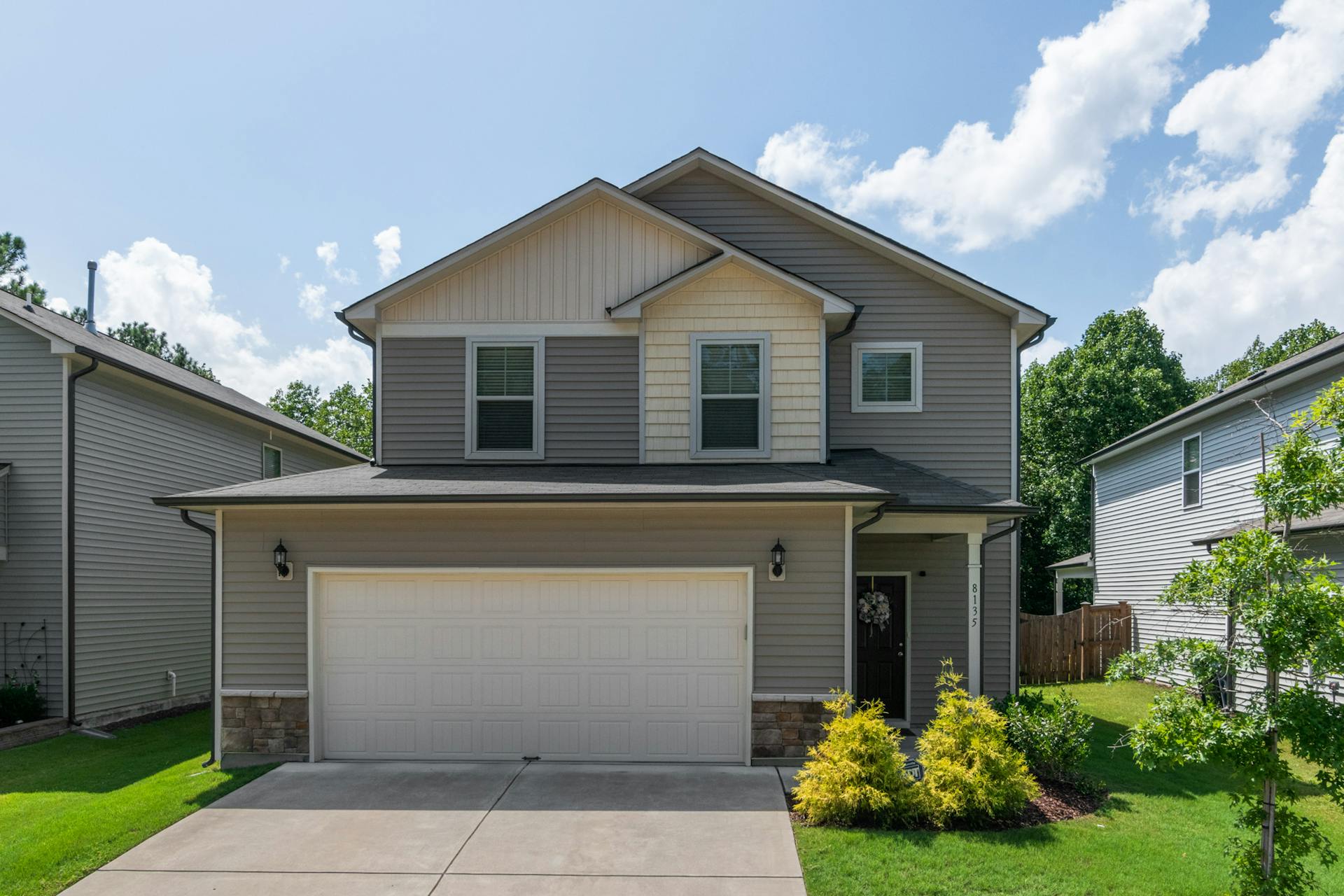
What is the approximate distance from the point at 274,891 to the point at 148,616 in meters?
8.63

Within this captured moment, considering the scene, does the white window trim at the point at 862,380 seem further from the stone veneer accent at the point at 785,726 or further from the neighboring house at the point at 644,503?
the stone veneer accent at the point at 785,726

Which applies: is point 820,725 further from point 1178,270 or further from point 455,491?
point 1178,270

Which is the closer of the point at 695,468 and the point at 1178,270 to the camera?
the point at 695,468

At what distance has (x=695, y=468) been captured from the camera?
970 cm

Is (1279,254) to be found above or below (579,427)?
above

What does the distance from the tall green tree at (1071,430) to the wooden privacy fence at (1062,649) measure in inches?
442

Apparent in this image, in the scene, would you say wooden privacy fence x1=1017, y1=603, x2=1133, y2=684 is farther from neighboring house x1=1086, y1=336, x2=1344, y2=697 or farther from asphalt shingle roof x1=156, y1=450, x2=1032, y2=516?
asphalt shingle roof x1=156, y1=450, x2=1032, y2=516

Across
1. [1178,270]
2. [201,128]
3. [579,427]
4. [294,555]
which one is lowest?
[294,555]

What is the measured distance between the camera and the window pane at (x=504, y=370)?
1023cm

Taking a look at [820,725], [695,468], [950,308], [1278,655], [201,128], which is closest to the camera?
[1278,655]

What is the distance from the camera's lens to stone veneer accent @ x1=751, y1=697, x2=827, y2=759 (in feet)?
27.0

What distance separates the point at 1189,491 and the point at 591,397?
1239 cm

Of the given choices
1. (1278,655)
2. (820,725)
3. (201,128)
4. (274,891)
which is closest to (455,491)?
(274,891)

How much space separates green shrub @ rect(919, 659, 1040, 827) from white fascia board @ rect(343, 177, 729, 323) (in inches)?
238
